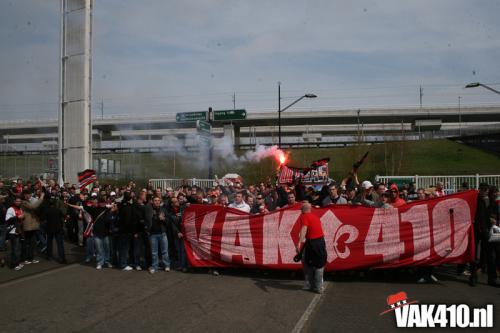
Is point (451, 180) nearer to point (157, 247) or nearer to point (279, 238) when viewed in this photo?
point (279, 238)

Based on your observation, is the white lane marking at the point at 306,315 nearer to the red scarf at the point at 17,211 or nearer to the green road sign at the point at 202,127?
the red scarf at the point at 17,211

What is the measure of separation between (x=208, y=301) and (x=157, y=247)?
288cm

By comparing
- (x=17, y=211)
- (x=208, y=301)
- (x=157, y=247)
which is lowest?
(x=208, y=301)

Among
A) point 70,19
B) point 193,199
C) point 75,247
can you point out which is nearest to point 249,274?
point 193,199

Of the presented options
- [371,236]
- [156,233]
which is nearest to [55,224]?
[156,233]

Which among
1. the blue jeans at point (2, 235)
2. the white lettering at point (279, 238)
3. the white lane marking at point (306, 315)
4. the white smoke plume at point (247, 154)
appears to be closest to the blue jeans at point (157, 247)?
the white lettering at point (279, 238)

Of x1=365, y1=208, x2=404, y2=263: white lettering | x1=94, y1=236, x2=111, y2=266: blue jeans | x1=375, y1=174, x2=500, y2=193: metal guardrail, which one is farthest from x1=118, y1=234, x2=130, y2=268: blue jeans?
x1=375, y1=174, x2=500, y2=193: metal guardrail

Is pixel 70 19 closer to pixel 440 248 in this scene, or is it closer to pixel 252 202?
pixel 252 202

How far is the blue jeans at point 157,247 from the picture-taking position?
941cm

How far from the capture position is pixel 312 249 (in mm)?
7441

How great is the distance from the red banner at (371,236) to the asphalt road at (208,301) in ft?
1.26

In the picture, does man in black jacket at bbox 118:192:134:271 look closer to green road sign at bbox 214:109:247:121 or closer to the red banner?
the red banner

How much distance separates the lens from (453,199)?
329 inches

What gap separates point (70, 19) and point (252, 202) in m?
15.1
